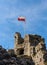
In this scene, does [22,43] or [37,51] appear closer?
[37,51]

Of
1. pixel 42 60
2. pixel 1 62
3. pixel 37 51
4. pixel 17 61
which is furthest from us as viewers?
pixel 37 51

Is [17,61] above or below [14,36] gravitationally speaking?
below

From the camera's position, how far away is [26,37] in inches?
4995

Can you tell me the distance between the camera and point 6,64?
6456cm

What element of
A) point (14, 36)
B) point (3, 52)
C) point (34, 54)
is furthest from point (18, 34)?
point (3, 52)

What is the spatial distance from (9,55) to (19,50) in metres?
59.4

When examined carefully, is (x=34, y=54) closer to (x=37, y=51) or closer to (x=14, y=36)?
(x=37, y=51)

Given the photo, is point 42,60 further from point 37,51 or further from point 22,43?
point 22,43

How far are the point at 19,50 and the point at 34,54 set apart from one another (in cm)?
1272

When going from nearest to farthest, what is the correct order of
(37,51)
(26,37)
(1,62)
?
(1,62) → (37,51) → (26,37)

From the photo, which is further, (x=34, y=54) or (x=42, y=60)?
(x=34, y=54)

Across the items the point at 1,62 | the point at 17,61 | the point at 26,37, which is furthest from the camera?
the point at 26,37

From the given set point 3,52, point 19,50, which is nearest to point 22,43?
point 19,50

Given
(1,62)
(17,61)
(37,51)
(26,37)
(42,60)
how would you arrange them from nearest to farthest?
(1,62) → (17,61) → (42,60) → (37,51) → (26,37)
